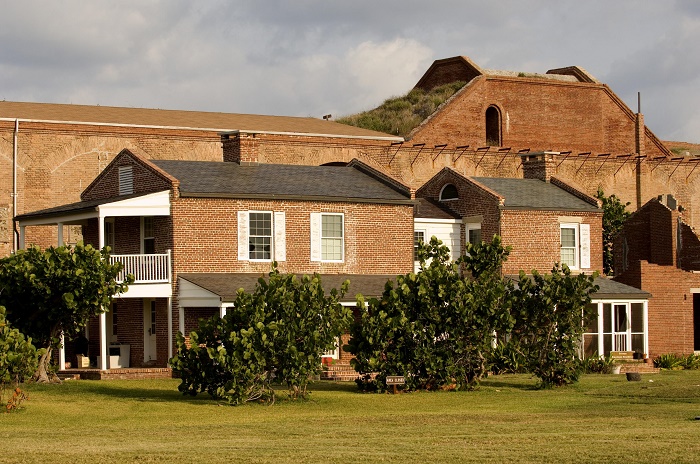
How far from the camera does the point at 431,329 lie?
104ft

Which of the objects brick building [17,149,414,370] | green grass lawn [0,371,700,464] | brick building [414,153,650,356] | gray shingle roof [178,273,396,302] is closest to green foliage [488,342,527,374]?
green grass lawn [0,371,700,464]

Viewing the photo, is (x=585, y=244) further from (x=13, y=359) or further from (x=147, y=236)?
(x=13, y=359)

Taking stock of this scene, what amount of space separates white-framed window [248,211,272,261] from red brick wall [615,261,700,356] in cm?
1304

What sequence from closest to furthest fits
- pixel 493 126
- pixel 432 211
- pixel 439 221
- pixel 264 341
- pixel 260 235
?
1. pixel 264 341
2. pixel 260 235
3. pixel 439 221
4. pixel 432 211
5. pixel 493 126

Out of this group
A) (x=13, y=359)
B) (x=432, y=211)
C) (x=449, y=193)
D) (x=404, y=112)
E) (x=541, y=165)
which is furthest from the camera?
(x=404, y=112)

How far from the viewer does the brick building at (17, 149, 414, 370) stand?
37.2 metres

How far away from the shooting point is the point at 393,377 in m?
31.1

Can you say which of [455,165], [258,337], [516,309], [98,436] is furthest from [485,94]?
[98,436]

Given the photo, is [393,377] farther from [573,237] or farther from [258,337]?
[573,237]

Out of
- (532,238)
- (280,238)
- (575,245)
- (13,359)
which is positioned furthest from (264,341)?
(575,245)

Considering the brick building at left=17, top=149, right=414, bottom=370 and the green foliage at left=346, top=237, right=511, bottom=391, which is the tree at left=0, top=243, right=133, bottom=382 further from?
the green foliage at left=346, top=237, right=511, bottom=391

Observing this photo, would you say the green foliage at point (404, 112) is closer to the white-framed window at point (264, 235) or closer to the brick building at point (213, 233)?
the brick building at point (213, 233)

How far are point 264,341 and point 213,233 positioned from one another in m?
10.5

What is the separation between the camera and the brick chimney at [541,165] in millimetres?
48719
